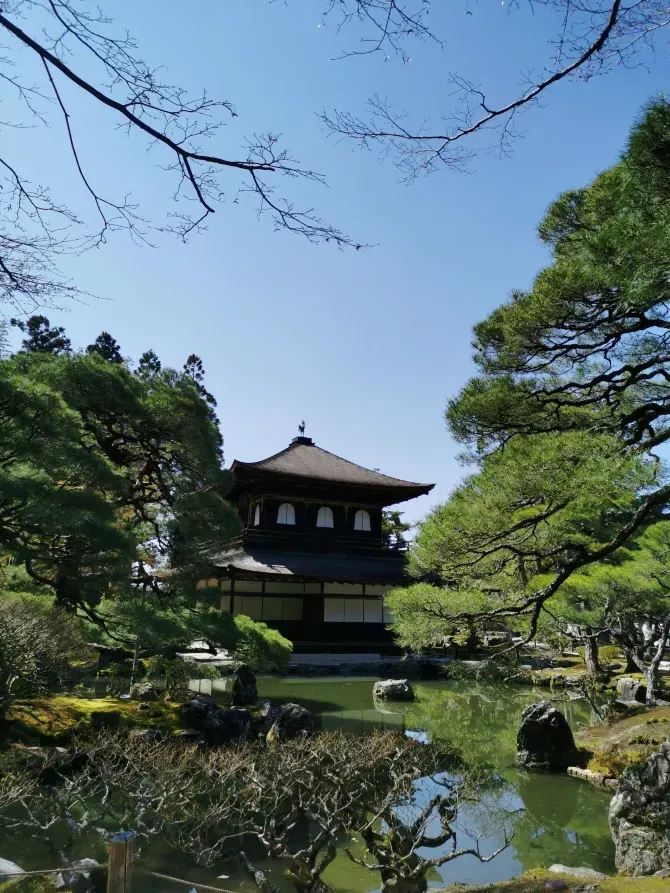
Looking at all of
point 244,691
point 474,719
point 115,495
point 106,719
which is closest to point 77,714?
point 106,719

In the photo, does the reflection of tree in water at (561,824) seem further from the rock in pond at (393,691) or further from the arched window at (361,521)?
the arched window at (361,521)

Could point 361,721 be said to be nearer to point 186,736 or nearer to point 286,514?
point 186,736

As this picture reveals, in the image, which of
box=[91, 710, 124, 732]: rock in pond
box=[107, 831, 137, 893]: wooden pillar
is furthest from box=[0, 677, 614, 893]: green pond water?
box=[91, 710, 124, 732]: rock in pond

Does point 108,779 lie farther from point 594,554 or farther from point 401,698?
point 401,698

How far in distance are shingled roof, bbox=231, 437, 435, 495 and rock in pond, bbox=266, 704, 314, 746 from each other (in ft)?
28.5

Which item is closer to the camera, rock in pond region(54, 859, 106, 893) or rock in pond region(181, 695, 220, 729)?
rock in pond region(54, 859, 106, 893)

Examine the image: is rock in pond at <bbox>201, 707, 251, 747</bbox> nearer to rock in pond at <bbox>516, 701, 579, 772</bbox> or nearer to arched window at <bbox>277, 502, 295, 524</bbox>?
rock in pond at <bbox>516, 701, 579, 772</bbox>

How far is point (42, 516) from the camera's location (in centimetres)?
518

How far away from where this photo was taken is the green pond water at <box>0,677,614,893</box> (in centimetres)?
A: 434

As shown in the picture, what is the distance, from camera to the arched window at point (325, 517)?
60.0 feet

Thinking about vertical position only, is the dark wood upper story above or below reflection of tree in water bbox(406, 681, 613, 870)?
above

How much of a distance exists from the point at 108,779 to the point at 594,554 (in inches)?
163

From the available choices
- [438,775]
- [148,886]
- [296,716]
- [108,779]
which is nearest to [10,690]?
[108,779]

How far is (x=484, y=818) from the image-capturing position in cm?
551
